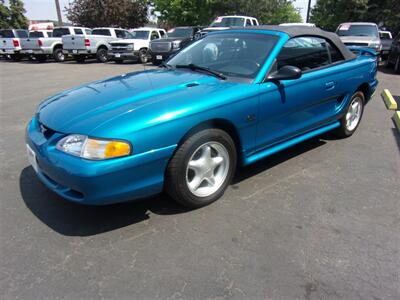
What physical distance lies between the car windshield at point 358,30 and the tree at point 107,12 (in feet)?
70.9

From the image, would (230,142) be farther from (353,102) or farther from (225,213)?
(353,102)

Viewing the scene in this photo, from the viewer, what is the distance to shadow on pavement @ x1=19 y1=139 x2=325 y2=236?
287 cm

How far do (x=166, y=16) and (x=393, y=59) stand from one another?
75.8 ft

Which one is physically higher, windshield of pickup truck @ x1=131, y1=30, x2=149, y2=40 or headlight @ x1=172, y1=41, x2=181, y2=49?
windshield of pickup truck @ x1=131, y1=30, x2=149, y2=40

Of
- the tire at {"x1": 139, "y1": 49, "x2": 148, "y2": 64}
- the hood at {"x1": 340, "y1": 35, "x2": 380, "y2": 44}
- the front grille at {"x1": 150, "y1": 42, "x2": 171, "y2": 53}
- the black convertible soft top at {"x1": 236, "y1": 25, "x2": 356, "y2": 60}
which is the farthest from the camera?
the tire at {"x1": 139, "y1": 49, "x2": 148, "y2": 64}

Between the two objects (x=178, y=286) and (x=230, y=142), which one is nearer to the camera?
(x=178, y=286)

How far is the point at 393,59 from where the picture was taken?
44.1 ft

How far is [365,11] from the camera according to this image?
88.9 ft

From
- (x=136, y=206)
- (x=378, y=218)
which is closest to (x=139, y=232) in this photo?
(x=136, y=206)

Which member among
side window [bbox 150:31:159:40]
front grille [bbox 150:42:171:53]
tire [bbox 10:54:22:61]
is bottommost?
tire [bbox 10:54:22:61]

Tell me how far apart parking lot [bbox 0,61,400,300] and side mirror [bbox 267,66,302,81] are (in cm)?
109

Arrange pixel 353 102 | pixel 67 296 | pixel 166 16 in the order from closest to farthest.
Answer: pixel 67 296, pixel 353 102, pixel 166 16

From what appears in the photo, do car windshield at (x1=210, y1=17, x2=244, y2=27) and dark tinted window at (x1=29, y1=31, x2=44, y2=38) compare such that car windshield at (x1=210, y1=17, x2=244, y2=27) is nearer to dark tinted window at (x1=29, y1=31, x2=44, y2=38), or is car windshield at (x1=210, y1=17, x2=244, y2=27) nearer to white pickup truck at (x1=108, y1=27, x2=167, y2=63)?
white pickup truck at (x1=108, y1=27, x2=167, y2=63)

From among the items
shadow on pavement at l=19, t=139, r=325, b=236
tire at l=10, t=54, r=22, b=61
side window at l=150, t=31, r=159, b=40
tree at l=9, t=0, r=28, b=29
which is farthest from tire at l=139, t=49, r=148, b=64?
tree at l=9, t=0, r=28, b=29
